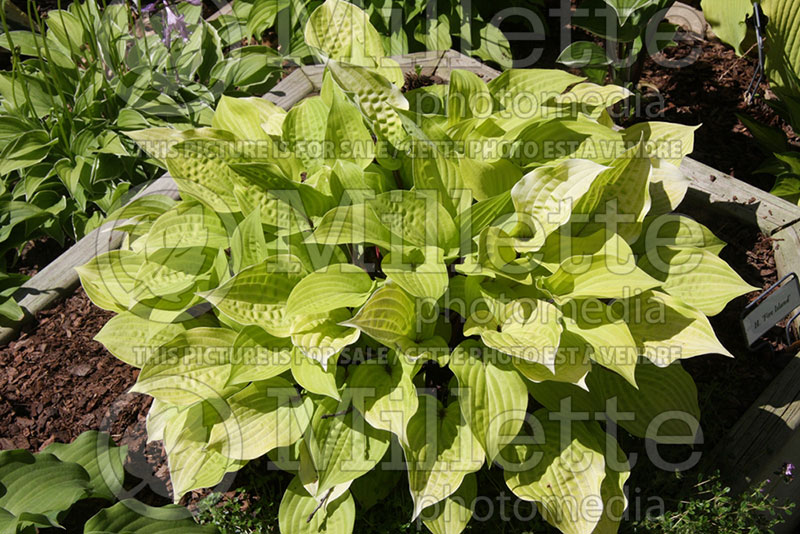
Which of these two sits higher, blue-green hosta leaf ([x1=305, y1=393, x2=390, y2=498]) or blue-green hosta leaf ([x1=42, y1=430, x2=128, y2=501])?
blue-green hosta leaf ([x1=305, y1=393, x2=390, y2=498])

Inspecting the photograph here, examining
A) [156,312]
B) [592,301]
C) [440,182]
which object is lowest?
[156,312]

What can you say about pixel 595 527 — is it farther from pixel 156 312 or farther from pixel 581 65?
pixel 581 65

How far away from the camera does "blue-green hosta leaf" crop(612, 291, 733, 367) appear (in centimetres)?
145

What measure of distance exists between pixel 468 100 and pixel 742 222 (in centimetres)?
103

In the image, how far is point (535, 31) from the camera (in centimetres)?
292

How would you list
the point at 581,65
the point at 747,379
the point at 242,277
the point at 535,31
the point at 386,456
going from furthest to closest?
the point at 535,31, the point at 581,65, the point at 747,379, the point at 386,456, the point at 242,277

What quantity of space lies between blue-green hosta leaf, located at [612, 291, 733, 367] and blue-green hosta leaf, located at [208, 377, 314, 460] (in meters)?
0.74

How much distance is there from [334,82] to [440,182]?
1.14ft

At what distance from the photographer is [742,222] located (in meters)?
2.19

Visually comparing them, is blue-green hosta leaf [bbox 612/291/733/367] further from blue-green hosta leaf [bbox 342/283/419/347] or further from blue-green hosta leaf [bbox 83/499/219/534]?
blue-green hosta leaf [bbox 83/499/219/534]

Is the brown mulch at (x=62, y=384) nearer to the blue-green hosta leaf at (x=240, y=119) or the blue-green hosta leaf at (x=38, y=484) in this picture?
the blue-green hosta leaf at (x=38, y=484)

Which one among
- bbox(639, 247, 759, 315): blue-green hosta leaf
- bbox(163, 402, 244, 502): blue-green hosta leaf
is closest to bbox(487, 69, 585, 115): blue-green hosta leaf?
bbox(639, 247, 759, 315): blue-green hosta leaf

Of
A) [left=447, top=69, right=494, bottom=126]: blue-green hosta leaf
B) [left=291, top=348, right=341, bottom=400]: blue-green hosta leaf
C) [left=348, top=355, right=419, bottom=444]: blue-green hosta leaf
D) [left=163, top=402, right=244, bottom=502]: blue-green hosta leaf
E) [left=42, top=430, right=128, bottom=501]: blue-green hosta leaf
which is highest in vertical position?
[left=447, top=69, right=494, bottom=126]: blue-green hosta leaf

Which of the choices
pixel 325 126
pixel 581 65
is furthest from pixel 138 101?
pixel 581 65
